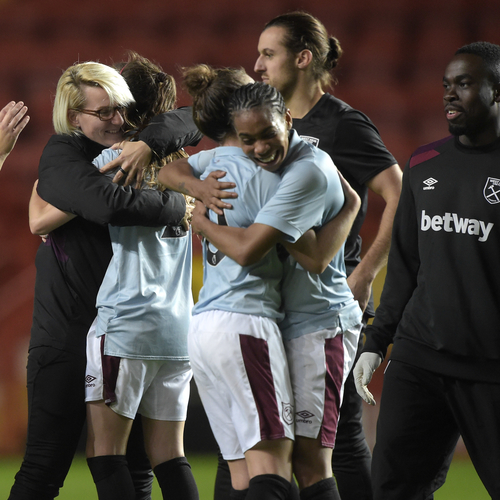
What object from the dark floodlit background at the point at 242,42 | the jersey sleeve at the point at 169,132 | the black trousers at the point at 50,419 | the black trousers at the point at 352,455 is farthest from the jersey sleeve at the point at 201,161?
the dark floodlit background at the point at 242,42

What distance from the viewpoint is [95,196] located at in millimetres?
1802

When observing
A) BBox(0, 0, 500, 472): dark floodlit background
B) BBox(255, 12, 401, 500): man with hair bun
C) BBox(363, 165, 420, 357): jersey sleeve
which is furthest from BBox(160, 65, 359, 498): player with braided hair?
BBox(0, 0, 500, 472): dark floodlit background

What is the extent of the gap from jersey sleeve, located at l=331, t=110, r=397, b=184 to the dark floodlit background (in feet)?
9.60

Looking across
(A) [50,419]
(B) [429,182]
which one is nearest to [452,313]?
(B) [429,182]

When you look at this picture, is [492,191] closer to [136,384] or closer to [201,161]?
[201,161]

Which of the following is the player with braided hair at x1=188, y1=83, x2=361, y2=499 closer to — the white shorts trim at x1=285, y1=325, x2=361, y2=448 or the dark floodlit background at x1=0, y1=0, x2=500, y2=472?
the white shorts trim at x1=285, y1=325, x2=361, y2=448

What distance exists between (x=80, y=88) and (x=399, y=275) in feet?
3.18

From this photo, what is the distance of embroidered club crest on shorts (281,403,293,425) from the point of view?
1564mm

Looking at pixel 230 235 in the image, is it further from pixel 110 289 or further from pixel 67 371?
pixel 67 371

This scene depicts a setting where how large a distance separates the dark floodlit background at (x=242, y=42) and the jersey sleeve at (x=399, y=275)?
3339 mm

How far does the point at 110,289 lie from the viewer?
187 centimetres

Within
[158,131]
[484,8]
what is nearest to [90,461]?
[158,131]

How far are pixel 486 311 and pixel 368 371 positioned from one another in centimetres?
32

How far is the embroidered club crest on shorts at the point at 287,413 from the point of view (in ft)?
5.13
